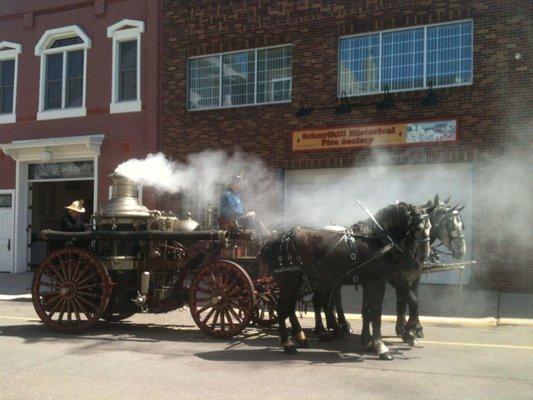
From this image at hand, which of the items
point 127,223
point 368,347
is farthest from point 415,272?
point 127,223

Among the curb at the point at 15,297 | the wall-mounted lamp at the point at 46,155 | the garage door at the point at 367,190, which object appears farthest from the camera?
the wall-mounted lamp at the point at 46,155

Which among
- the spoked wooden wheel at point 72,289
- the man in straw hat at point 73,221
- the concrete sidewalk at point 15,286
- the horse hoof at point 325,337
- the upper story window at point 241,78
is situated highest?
the upper story window at point 241,78

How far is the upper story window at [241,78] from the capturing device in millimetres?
15148

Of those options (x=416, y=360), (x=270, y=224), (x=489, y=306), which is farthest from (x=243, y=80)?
(x=416, y=360)

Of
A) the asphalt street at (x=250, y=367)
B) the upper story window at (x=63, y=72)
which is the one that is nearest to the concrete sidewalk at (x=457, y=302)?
the asphalt street at (x=250, y=367)

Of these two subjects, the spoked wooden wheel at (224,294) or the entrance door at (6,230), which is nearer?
the spoked wooden wheel at (224,294)

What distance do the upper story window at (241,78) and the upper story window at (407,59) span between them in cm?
161

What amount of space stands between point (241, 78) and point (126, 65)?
3835 millimetres

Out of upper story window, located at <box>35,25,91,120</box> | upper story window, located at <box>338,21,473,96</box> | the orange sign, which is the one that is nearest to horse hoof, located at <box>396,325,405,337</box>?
the orange sign

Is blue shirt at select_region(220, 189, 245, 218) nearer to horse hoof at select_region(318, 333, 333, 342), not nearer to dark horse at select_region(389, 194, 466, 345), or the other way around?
horse hoof at select_region(318, 333, 333, 342)

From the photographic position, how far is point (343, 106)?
1407 centimetres

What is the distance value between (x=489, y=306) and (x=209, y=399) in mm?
7367

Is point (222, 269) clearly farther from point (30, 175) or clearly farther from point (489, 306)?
point (30, 175)

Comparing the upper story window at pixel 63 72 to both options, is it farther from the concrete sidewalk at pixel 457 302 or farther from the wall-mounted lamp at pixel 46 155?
the concrete sidewalk at pixel 457 302
